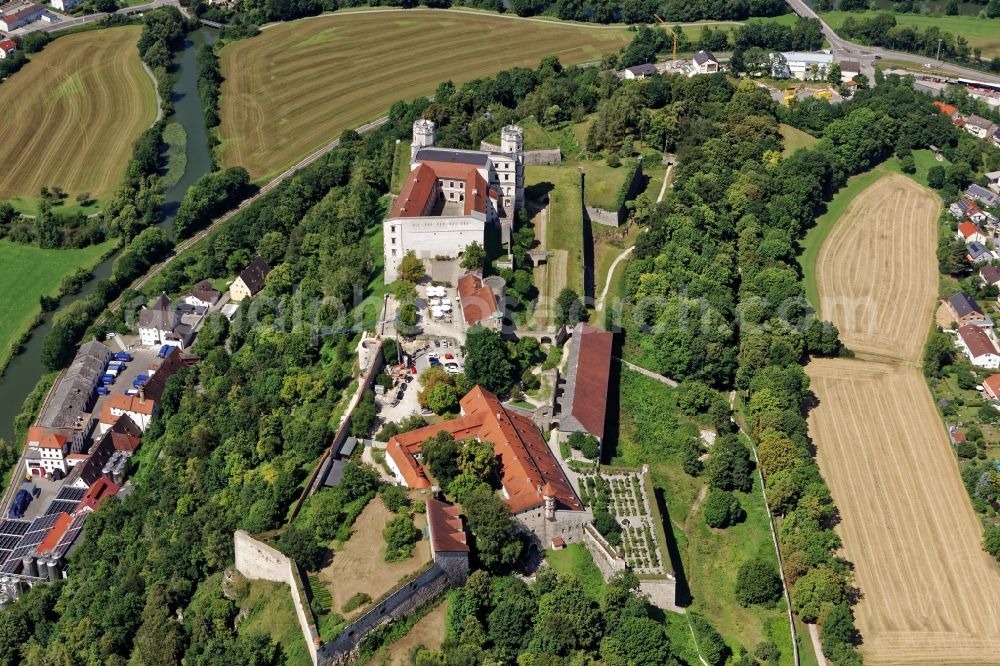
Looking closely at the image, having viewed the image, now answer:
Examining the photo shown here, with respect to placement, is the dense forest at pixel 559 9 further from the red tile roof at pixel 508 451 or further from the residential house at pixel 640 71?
the red tile roof at pixel 508 451

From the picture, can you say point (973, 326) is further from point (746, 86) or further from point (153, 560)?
point (153, 560)

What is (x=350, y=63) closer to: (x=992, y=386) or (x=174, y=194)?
(x=174, y=194)

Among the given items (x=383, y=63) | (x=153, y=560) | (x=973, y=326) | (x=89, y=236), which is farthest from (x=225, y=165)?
(x=973, y=326)

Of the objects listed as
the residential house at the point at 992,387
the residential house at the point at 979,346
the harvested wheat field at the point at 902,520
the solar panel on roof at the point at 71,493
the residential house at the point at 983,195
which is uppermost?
the residential house at the point at 983,195

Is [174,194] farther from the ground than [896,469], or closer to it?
farther from the ground

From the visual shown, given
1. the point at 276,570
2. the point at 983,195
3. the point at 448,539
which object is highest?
the point at 448,539

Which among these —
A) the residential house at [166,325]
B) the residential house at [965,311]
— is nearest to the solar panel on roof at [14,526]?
the residential house at [166,325]

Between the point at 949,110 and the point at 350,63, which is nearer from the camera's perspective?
the point at 949,110

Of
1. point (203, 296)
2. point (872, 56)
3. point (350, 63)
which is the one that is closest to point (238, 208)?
point (203, 296)
